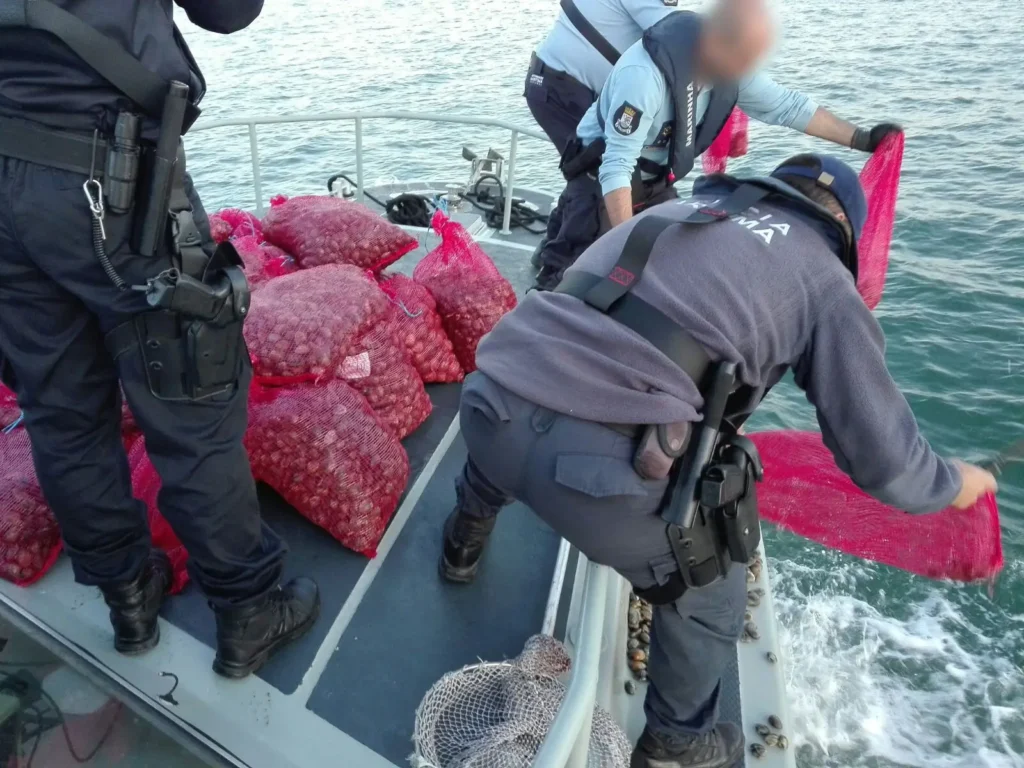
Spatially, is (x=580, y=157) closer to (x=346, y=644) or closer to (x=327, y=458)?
(x=327, y=458)

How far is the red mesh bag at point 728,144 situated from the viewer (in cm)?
403

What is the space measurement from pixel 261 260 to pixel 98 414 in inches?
63.9

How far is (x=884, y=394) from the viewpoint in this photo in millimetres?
1582

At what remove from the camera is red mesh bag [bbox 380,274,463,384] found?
10.3 ft

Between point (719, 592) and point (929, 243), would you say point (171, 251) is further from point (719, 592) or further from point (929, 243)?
point (929, 243)

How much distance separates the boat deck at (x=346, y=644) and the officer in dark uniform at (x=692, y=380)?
0.74 meters

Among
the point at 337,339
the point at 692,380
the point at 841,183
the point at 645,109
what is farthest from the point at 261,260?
the point at 841,183

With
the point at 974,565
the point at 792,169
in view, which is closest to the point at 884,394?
the point at 792,169

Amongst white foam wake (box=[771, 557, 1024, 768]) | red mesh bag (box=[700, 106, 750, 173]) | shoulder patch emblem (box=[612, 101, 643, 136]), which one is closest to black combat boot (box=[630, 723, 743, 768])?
white foam wake (box=[771, 557, 1024, 768])

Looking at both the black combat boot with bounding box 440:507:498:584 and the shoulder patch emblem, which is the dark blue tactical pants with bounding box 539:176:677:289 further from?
the black combat boot with bounding box 440:507:498:584

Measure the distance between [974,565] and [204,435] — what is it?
6.77 feet

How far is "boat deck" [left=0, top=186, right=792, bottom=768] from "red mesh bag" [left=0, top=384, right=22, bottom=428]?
634mm

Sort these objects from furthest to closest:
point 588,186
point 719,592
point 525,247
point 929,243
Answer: point 929,243
point 525,247
point 588,186
point 719,592

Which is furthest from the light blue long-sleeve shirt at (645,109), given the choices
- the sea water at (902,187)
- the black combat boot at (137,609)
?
the black combat boot at (137,609)
